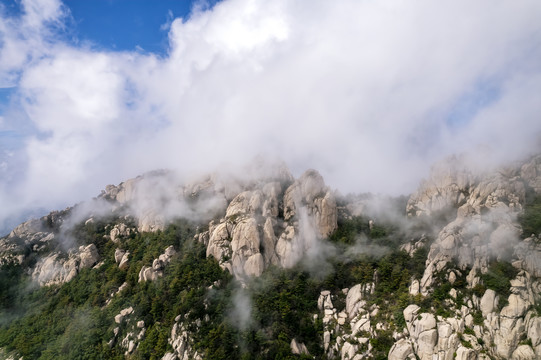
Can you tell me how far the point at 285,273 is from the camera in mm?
108000

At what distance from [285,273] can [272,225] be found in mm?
21320

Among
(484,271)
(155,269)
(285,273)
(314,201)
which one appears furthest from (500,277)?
(155,269)

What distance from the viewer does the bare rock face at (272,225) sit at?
109750 millimetres

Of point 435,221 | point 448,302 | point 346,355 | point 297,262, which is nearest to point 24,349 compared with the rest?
point 297,262

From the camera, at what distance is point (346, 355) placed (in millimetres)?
79438

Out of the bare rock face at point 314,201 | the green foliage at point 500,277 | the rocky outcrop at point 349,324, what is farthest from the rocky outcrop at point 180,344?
the green foliage at point 500,277

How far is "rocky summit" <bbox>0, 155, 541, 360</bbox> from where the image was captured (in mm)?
73438

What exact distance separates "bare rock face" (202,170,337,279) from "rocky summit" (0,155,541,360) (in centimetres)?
66

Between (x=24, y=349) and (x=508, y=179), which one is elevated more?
(x=508, y=179)

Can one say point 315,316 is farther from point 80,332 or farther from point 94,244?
point 94,244

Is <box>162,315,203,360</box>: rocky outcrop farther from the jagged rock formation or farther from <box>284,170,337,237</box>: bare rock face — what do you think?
<box>284,170,337,237</box>: bare rock face

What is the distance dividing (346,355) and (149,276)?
81128 millimetres

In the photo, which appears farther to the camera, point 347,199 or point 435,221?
point 347,199

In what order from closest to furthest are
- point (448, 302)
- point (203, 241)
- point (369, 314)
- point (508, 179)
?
point (448, 302) → point (369, 314) → point (508, 179) → point (203, 241)
